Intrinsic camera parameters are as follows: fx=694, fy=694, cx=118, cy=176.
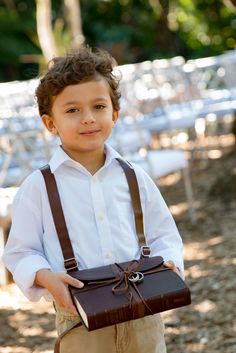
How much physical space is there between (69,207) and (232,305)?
2.30 m

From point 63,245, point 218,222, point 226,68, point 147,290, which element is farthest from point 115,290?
point 226,68

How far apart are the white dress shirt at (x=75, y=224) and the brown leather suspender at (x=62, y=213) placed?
18mm

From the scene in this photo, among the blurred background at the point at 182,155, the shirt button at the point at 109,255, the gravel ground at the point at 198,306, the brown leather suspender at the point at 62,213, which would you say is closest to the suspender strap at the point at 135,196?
the brown leather suspender at the point at 62,213

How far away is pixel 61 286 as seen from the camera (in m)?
1.83

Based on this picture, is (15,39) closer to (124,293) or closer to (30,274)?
(30,274)

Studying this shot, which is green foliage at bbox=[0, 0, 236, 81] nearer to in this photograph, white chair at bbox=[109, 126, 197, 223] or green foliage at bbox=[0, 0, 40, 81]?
green foliage at bbox=[0, 0, 40, 81]

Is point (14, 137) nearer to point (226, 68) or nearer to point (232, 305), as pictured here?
point (232, 305)

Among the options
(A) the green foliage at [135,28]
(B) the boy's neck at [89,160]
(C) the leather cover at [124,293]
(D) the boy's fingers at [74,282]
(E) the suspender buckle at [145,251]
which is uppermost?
(A) the green foliage at [135,28]

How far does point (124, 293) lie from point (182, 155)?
4226 mm

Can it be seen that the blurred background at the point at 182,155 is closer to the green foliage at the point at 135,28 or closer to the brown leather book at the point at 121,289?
the green foliage at the point at 135,28

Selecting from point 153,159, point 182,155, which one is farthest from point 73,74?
point 182,155

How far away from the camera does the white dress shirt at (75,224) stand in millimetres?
1961

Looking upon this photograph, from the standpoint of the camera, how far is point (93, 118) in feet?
6.44

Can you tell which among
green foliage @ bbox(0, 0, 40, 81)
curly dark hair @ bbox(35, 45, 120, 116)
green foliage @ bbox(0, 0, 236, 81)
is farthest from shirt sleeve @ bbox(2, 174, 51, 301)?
green foliage @ bbox(0, 0, 40, 81)
